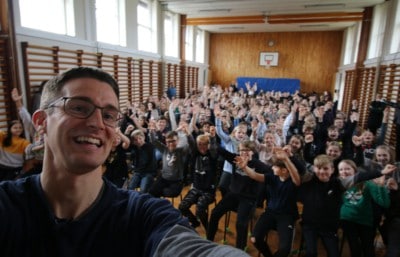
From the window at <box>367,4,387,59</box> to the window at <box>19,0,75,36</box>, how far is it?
941cm

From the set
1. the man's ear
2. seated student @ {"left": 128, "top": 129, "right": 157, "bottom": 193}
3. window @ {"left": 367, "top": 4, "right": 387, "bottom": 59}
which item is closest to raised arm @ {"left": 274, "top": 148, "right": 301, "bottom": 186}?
seated student @ {"left": 128, "top": 129, "right": 157, "bottom": 193}

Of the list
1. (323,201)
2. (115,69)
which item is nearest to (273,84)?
(115,69)

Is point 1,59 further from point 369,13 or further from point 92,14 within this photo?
point 369,13

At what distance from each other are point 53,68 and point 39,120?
17.4 feet

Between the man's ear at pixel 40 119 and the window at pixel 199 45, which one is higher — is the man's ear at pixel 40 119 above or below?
below

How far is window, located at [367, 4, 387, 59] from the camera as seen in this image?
8.27 metres

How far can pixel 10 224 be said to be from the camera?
0.87 meters

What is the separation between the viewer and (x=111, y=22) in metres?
7.21

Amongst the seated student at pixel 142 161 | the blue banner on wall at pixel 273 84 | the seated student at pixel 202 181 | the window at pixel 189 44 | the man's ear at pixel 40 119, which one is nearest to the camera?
the man's ear at pixel 40 119

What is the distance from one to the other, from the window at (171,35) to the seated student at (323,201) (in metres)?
9.06

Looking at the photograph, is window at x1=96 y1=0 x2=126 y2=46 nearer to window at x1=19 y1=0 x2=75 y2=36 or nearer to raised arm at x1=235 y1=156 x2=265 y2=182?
window at x1=19 y1=0 x2=75 y2=36

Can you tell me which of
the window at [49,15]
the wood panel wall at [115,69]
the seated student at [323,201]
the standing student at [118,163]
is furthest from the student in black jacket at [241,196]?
the window at [49,15]

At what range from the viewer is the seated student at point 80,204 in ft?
2.87

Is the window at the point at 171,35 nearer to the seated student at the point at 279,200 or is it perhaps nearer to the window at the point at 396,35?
the window at the point at 396,35
